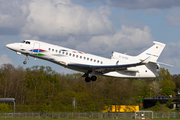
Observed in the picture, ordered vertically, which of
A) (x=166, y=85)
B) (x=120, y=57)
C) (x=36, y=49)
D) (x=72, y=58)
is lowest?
(x=166, y=85)

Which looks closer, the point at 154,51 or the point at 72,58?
the point at 72,58

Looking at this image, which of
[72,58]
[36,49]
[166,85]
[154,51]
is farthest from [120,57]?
[166,85]

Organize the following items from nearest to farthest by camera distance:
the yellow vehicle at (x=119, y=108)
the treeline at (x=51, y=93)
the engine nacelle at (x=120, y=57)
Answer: the engine nacelle at (x=120, y=57)
the treeline at (x=51, y=93)
the yellow vehicle at (x=119, y=108)

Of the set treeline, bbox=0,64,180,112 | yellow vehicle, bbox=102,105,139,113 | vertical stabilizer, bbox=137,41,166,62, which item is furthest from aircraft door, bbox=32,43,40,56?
yellow vehicle, bbox=102,105,139,113

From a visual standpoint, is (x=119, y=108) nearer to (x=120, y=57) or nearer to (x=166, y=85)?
(x=120, y=57)

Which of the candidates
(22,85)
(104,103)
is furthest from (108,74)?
(22,85)

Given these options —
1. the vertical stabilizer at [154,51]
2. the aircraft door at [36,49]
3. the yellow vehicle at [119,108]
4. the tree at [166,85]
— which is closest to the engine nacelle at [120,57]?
the vertical stabilizer at [154,51]


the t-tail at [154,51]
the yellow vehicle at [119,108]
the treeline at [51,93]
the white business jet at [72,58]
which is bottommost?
the yellow vehicle at [119,108]

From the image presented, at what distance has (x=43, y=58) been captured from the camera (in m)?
33.1

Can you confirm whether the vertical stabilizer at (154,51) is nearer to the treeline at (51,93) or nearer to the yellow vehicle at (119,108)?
the treeline at (51,93)

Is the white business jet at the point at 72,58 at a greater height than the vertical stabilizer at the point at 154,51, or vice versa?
the vertical stabilizer at the point at 154,51

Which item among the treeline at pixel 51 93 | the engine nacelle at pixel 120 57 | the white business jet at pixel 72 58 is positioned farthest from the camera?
the treeline at pixel 51 93

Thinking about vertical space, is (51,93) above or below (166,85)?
below

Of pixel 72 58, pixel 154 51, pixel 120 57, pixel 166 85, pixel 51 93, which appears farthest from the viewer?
pixel 166 85
